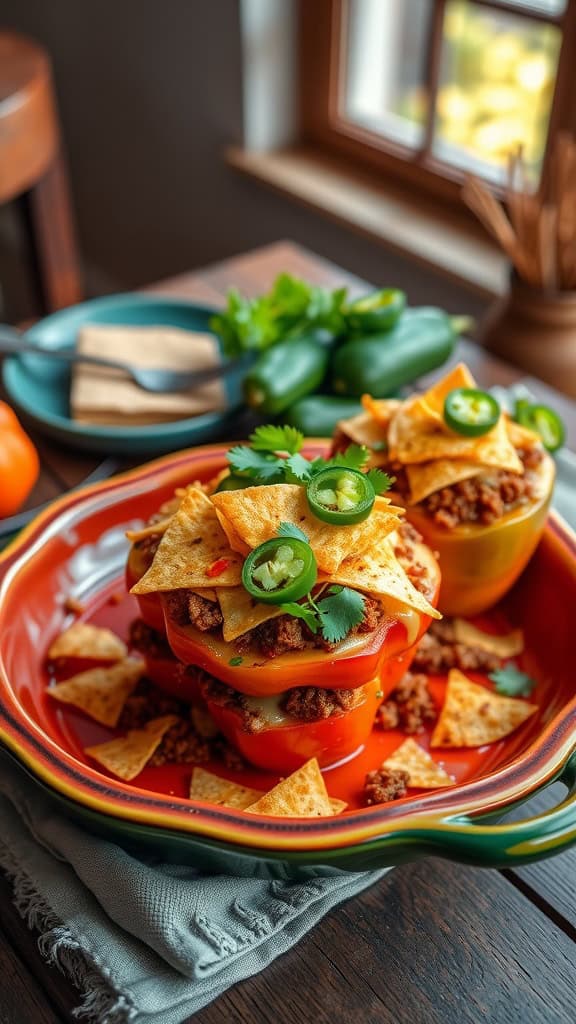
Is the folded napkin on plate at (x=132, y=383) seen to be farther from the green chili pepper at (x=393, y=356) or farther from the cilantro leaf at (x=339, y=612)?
the cilantro leaf at (x=339, y=612)

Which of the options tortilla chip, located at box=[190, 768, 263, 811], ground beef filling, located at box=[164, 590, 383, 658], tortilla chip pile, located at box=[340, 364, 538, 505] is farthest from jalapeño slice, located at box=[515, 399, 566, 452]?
tortilla chip, located at box=[190, 768, 263, 811]

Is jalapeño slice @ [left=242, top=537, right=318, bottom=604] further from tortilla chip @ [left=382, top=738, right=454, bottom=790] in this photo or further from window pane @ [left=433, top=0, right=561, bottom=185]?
window pane @ [left=433, top=0, right=561, bottom=185]

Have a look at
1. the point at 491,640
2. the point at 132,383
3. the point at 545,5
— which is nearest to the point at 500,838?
the point at 491,640

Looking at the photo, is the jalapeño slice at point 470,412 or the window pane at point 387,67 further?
the window pane at point 387,67

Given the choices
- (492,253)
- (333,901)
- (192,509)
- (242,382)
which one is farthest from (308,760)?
(492,253)

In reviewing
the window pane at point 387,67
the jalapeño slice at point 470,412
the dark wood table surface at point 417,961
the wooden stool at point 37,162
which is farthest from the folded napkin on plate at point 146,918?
the window pane at point 387,67

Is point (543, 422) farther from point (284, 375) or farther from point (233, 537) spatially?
point (233, 537)
